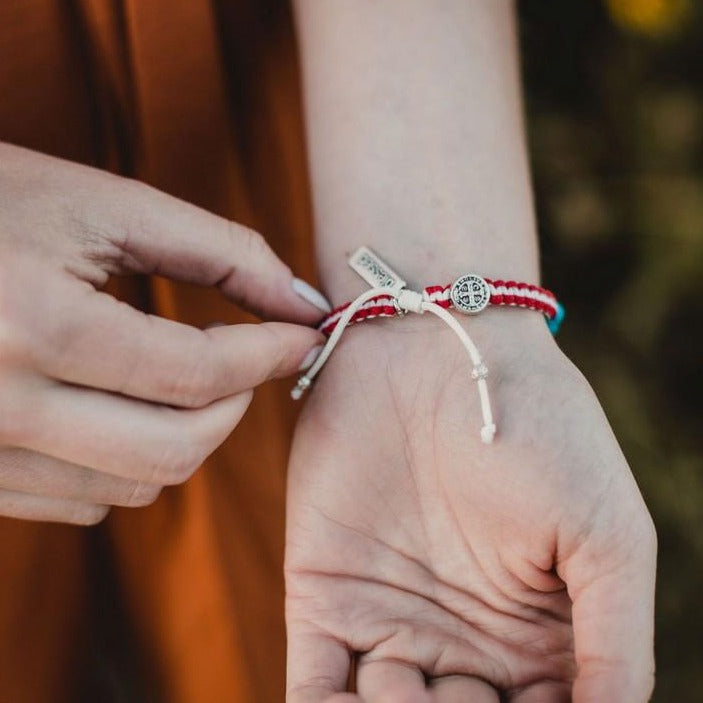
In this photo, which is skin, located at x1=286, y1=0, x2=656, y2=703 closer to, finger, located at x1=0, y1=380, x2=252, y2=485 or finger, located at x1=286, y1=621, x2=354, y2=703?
finger, located at x1=286, y1=621, x2=354, y2=703

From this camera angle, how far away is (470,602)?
2.89ft

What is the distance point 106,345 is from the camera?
0.74m

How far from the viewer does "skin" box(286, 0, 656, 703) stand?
814 mm

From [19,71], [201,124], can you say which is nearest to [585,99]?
[201,124]

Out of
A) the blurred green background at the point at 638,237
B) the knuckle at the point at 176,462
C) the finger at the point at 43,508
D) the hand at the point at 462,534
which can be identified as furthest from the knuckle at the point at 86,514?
the blurred green background at the point at 638,237

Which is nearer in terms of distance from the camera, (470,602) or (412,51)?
(470,602)

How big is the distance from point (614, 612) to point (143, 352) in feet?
1.64

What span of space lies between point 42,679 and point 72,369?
631mm

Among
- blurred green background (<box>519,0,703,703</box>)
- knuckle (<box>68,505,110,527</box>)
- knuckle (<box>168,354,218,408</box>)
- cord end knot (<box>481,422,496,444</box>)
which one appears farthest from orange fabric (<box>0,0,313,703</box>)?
blurred green background (<box>519,0,703,703</box>)

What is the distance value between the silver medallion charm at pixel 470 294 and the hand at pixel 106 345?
17cm

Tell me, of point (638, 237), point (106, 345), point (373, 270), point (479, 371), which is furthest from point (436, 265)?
point (638, 237)

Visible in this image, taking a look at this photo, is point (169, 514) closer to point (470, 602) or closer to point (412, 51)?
point (470, 602)

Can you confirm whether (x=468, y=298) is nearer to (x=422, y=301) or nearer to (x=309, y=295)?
(x=422, y=301)

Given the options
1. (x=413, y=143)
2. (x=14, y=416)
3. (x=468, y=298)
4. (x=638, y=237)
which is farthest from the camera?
(x=638, y=237)
